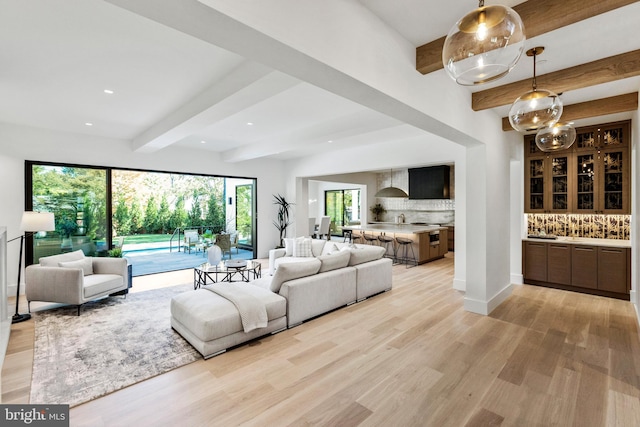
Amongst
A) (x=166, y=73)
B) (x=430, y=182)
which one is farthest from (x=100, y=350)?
(x=430, y=182)

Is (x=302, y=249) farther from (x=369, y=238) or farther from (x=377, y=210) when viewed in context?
(x=377, y=210)

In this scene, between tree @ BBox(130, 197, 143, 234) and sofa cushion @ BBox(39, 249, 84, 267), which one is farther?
tree @ BBox(130, 197, 143, 234)

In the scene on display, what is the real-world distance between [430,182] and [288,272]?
21.5ft

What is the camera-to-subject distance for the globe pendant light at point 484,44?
1.32 meters

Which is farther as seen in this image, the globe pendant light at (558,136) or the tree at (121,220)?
the tree at (121,220)

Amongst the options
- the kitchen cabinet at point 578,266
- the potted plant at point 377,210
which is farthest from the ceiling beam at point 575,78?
the potted plant at point 377,210

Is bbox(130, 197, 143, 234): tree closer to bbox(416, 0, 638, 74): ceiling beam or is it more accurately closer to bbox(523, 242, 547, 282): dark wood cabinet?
bbox(416, 0, 638, 74): ceiling beam

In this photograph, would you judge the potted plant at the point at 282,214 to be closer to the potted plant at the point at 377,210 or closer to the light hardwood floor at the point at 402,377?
the potted plant at the point at 377,210

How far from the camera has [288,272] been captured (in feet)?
12.1

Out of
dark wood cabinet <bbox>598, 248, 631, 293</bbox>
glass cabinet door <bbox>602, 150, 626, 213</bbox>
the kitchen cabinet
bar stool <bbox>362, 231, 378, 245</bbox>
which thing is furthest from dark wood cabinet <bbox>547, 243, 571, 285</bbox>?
bar stool <bbox>362, 231, 378, 245</bbox>

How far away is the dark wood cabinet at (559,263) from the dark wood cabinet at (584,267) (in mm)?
67

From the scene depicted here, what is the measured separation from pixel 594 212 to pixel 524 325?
9.30 feet

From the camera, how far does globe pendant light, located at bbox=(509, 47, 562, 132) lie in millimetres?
2357

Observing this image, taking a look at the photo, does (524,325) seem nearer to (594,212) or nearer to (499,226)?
(499,226)
